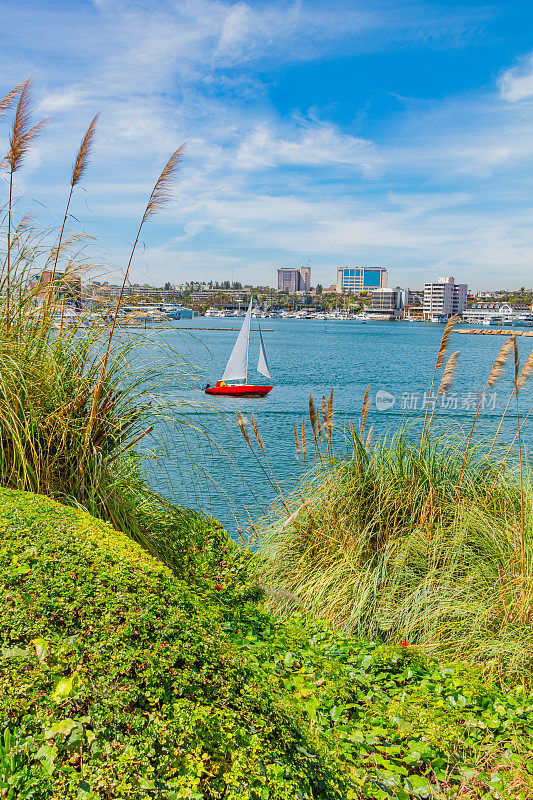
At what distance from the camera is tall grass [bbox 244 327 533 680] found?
160 inches

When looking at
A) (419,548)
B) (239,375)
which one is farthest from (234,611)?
(239,375)

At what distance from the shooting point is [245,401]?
33.8 m

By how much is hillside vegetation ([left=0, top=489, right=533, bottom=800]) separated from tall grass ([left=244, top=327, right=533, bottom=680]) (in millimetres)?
486

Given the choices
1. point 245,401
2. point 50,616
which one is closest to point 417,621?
point 50,616

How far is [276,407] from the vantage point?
105ft

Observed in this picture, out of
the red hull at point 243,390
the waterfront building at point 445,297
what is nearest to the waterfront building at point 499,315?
the waterfront building at point 445,297

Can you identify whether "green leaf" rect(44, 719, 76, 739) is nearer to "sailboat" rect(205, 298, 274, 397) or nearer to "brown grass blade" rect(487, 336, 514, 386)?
"brown grass blade" rect(487, 336, 514, 386)

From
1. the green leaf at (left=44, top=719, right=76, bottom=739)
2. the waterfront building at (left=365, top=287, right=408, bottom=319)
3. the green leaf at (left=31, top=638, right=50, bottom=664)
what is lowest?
the green leaf at (left=44, top=719, right=76, bottom=739)

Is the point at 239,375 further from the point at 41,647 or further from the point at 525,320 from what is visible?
the point at 525,320

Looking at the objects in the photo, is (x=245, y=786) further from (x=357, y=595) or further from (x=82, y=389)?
(x=82, y=389)

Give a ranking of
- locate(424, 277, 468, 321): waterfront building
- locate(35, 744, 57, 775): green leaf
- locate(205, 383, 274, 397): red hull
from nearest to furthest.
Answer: locate(35, 744, 57, 775): green leaf → locate(205, 383, 274, 397): red hull → locate(424, 277, 468, 321): waterfront building

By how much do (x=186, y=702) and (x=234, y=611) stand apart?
201 cm

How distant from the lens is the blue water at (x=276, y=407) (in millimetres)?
4766

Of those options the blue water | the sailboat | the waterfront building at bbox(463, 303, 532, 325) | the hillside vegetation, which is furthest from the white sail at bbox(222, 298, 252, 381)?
the waterfront building at bbox(463, 303, 532, 325)
